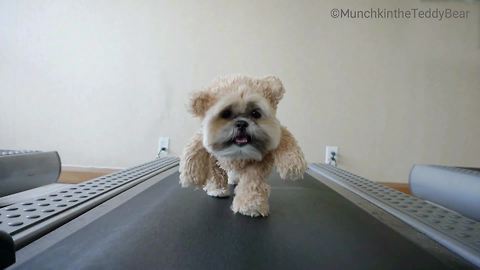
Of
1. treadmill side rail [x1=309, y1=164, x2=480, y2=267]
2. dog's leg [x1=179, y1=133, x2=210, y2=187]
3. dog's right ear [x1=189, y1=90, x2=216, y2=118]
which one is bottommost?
treadmill side rail [x1=309, y1=164, x2=480, y2=267]

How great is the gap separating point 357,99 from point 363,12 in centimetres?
48

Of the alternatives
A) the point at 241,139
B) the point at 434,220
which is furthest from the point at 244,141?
the point at 434,220

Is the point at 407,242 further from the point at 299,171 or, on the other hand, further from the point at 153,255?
the point at 153,255

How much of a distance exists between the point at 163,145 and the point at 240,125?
115 centimetres

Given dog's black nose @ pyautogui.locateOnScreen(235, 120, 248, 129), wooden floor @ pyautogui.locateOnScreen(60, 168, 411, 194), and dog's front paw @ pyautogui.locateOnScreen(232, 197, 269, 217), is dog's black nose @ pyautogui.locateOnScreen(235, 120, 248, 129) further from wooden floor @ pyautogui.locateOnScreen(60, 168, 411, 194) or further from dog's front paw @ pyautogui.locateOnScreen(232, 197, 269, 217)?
wooden floor @ pyautogui.locateOnScreen(60, 168, 411, 194)

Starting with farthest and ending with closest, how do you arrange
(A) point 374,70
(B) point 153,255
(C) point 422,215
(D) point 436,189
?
(A) point 374,70 < (D) point 436,189 < (C) point 422,215 < (B) point 153,255

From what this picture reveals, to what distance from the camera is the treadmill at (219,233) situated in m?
0.31

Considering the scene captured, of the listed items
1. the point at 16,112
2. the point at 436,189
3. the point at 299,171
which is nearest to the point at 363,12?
the point at 436,189

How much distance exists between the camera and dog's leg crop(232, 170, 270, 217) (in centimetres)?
47

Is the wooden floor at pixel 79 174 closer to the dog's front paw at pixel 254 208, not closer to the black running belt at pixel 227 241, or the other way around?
the black running belt at pixel 227 241

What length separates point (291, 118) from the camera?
1.49 m

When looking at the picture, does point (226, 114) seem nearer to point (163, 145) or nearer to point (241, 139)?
point (241, 139)

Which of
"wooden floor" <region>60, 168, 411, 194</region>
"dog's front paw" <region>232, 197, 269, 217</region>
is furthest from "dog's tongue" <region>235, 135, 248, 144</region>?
"wooden floor" <region>60, 168, 411, 194</region>

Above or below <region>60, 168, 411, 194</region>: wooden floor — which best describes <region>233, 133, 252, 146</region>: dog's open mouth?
above
